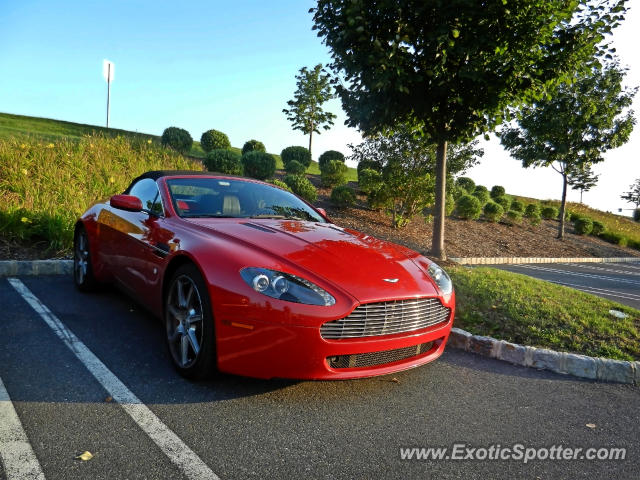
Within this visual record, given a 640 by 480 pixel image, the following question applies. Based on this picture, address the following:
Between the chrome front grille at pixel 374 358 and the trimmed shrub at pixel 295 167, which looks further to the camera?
the trimmed shrub at pixel 295 167

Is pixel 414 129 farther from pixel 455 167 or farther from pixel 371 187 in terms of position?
pixel 371 187

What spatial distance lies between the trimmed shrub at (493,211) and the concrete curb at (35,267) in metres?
17.5

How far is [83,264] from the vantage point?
5.27 meters

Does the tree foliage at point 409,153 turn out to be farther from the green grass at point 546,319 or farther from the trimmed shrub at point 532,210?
the trimmed shrub at point 532,210

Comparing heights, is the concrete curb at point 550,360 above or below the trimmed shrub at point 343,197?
below

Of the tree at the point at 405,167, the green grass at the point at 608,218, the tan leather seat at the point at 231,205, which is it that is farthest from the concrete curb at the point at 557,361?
the green grass at the point at 608,218

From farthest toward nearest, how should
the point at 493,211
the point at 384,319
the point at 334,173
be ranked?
1. the point at 493,211
2. the point at 334,173
3. the point at 384,319

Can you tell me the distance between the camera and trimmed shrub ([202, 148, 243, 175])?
45.2 feet

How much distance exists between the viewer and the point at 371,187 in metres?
13.8

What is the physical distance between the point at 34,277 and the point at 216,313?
461cm

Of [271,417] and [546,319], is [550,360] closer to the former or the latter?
[546,319]

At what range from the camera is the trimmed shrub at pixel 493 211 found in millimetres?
19844

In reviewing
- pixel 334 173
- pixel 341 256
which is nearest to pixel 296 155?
pixel 334 173

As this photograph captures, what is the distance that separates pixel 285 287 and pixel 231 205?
1.59m
